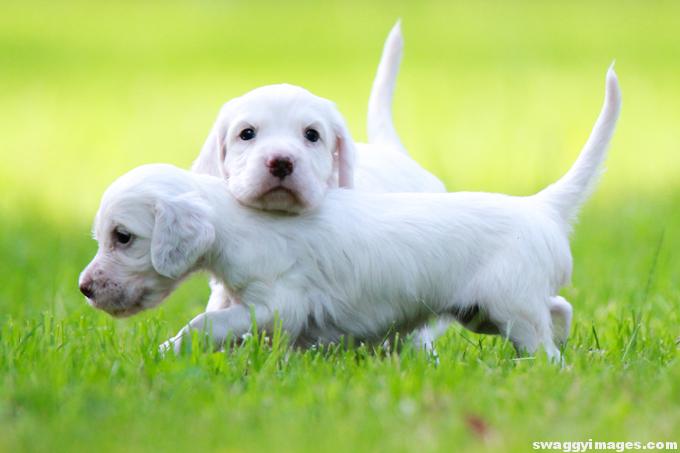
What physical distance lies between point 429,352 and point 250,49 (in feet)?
53.4

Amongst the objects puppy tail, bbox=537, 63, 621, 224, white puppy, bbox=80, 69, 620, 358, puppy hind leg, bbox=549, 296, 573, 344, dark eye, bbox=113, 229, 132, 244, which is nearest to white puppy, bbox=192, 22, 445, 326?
white puppy, bbox=80, 69, 620, 358

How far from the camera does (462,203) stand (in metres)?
4.71

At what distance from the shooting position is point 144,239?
14.1 feet

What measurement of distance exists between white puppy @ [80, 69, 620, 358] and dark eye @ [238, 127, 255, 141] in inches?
9.1

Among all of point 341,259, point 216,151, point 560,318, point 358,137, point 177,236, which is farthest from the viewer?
point 358,137

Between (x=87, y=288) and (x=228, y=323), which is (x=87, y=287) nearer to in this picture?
(x=87, y=288)

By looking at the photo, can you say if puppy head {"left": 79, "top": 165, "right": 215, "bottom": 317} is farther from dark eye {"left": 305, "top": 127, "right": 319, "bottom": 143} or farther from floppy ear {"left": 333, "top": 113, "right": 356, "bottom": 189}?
floppy ear {"left": 333, "top": 113, "right": 356, "bottom": 189}

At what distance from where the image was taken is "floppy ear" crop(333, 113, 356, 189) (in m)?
4.97

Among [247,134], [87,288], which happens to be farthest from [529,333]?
[87,288]

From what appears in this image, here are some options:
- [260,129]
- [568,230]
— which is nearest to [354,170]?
[260,129]

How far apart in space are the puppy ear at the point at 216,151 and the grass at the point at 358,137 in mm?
724

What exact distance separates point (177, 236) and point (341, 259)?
2.14 feet

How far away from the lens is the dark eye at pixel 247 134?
4.73 metres

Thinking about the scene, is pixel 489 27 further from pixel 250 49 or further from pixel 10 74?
pixel 10 74
